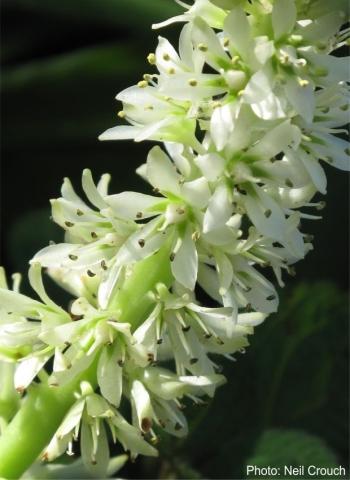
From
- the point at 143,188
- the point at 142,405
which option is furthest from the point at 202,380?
the point at 143,188

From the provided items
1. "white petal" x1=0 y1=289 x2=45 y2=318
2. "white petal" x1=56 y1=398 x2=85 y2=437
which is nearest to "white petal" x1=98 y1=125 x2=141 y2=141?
"white petal" x1=0 y1=289 x2=45 y2=318

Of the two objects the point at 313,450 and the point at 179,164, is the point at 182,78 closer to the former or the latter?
the point at 179,164

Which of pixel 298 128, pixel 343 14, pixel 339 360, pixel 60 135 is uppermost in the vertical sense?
pixel 343 14

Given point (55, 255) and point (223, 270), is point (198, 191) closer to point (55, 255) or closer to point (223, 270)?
point (223, 270)

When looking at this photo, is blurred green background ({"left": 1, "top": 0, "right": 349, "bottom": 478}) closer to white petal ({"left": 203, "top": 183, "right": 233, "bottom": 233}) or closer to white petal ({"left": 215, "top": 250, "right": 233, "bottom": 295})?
white petal ({"left": 215, "top": 250, "right": 233, "bottom": 295})

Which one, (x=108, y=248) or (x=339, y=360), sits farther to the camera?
(x=339, y=360)

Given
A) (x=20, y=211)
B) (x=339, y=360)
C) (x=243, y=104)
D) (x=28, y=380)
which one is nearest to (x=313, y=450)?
(x=339, y=360)
